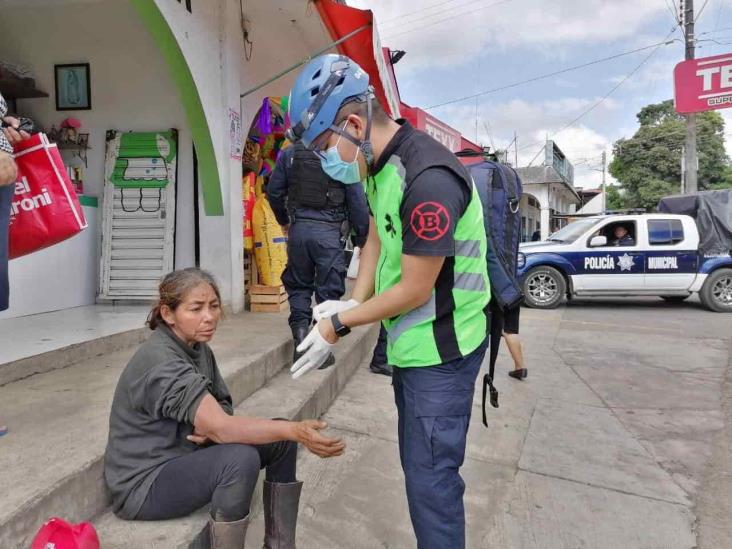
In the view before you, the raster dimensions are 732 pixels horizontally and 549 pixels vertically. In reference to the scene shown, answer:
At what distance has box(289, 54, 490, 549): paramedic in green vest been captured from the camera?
157cm

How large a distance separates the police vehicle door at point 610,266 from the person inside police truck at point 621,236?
4cm

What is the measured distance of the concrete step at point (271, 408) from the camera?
5.90 feet

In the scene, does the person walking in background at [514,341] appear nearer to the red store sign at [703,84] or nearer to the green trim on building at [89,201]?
the green trim on building at [89,201]

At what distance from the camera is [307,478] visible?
2859 millimetres

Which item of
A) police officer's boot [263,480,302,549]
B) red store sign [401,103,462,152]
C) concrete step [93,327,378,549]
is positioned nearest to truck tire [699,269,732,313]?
red store sign [401,103,462,152]

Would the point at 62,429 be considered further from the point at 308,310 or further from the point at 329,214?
the point at 329,214

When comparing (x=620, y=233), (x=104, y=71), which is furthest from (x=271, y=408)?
(x=620, y=233)

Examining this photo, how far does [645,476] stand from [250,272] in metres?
4.14

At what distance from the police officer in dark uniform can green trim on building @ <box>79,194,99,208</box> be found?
229 centimetres

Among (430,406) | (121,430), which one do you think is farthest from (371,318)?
(121,430)

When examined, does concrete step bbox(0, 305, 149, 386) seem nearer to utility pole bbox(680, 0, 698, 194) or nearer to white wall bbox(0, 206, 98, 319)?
white wall bbox(0, 206, 98, 319)

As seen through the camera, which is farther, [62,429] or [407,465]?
[62,429]

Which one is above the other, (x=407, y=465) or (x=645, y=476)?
(x=407, y=465)

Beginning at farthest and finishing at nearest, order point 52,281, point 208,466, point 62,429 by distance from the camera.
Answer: point 52,281
point 62,429
point 208,466
